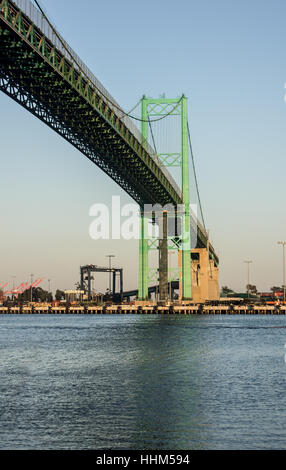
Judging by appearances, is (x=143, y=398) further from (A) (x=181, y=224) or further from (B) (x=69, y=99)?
(A) (x=181, y=224)

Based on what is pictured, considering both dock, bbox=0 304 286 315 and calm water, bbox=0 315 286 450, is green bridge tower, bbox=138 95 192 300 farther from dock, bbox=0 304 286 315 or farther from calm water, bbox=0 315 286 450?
calm water, bbox=0 315 286 450

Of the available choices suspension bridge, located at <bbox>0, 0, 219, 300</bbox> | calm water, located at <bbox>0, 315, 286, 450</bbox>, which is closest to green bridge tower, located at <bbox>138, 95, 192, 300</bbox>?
suspension bridge, located at <bbox>0, 0, 219, 300</bbox>

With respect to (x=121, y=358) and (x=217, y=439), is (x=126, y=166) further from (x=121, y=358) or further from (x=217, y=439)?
(x=217, y=439)

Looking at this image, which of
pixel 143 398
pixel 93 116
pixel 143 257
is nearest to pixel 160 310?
pixel 143 257

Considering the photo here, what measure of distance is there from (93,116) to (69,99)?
5.07 m

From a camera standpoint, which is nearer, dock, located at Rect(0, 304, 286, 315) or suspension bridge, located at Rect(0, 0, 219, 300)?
suspension bridge, located at Rect(0, 0, 219, 300)

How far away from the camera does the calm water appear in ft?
50.5

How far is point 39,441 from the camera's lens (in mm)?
15156

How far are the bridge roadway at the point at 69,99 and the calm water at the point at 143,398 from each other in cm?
1627

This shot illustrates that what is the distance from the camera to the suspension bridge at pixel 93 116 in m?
36.9

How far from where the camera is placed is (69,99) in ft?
150

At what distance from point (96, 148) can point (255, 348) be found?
24.3 meters

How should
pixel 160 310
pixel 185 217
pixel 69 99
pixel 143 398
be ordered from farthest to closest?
1. pixel 160 310
2. pixel 185 217
3. pixel 69 99
4. pixel 143 398

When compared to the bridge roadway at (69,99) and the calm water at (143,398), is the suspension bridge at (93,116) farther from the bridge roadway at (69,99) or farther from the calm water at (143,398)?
the calm water at (143,398)
